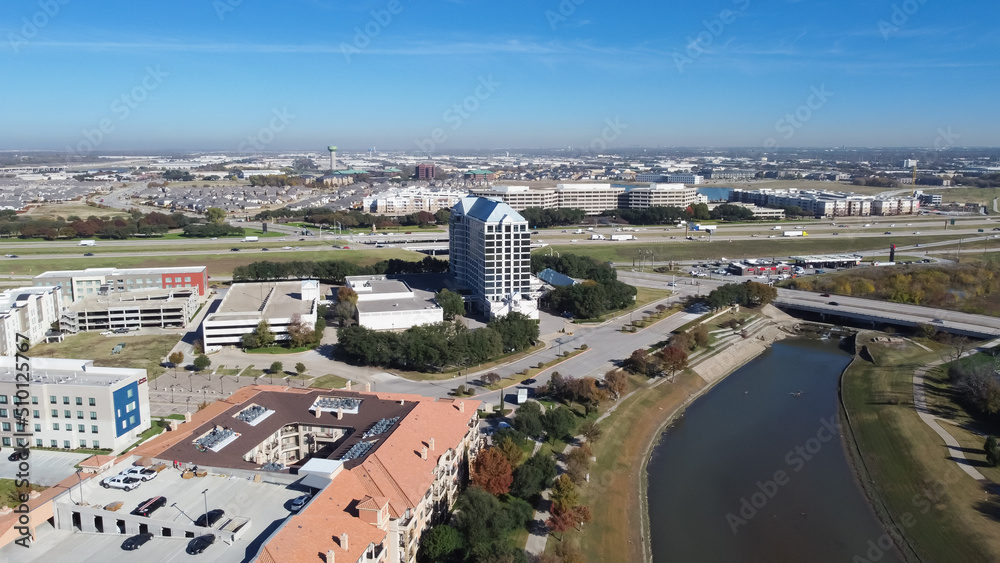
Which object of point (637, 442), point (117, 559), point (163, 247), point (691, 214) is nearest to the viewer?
point (117, 559)

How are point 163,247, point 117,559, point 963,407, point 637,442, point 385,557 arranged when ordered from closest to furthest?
1. point 117,559
2. point 385,557
3. point 637,442
4. point 963,407
5. point 163,247

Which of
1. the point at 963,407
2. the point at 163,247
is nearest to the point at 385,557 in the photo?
the point at 963,407

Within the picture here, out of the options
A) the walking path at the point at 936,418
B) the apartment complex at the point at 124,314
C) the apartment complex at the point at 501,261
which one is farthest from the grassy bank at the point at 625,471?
the apartment complex at the point at 124,314

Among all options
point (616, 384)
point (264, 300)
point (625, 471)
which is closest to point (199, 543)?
point (625, 471)

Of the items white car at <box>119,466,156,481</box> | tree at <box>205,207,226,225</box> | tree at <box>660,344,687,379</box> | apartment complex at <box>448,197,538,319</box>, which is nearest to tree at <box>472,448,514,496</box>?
white car at <box>119,466,156,481</box>

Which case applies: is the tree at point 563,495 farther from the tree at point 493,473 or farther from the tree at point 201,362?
the tree at point 201,362

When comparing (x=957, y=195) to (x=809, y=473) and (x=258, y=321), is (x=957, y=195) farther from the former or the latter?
(x=258, y=321)
